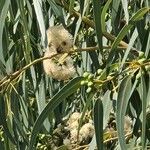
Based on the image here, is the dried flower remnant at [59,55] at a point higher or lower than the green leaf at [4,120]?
higher

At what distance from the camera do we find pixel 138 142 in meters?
1.69

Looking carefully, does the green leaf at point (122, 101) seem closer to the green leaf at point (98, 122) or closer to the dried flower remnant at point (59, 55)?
the green leaf at point (98, 122)

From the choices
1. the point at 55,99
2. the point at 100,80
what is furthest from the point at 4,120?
the point at 100,80

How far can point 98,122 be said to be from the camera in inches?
55.8

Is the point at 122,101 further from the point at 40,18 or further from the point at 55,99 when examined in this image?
the point at 40,18

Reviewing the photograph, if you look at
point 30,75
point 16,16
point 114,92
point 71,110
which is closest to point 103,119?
point 114,92

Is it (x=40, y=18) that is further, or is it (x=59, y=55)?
(x=59, y=55)

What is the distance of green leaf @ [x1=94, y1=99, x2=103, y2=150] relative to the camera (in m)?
1.40

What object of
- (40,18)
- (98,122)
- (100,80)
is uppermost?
(40,18)

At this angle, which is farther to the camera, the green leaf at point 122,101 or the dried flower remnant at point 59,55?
the dried flower remnant at point 59,55

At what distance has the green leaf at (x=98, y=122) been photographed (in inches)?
55.2

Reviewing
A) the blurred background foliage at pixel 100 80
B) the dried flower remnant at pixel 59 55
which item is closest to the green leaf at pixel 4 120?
the blurred background foliage at pixel 100 80

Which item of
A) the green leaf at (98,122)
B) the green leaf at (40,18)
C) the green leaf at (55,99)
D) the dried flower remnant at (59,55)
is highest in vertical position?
the green leaf at (40,18)

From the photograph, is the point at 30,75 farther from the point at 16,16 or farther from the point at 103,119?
the point at 103,119
